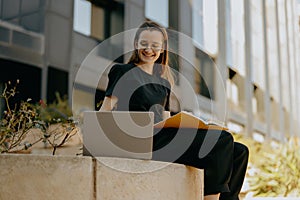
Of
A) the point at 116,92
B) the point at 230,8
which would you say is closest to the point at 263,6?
the point at 230,8

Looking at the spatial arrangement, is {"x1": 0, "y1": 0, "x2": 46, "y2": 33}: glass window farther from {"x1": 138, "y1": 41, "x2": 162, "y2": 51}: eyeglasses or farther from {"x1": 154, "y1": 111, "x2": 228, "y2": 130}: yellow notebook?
{"x1": 154, "y1": 111, "x2": 228, "y2": 130}: yellow notebook

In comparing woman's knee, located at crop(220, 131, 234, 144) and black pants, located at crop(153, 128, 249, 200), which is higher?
woman's knee, located at crop(220, 131, 234, 144)

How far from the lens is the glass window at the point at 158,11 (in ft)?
45.9

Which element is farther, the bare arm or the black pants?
the bare arm

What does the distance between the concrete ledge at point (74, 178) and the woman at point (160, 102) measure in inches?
12.4

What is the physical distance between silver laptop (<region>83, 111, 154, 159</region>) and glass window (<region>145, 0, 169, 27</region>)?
1103 cm

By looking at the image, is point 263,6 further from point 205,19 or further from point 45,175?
point 45,175

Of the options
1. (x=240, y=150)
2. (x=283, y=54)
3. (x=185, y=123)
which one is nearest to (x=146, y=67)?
(x=185, y=123)

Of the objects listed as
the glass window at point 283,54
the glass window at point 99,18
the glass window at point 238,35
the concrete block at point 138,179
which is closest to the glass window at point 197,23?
the glass window at point 99,18

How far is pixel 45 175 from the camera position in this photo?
283 centimetres

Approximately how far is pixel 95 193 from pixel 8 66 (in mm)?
7438

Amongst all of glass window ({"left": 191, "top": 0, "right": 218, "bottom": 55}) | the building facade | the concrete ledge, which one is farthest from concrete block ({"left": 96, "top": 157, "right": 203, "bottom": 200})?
glass window ({"left": 191, "top": 0, "right": 218, "bottom": 55})

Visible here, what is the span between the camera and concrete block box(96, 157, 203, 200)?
2873 millimetres

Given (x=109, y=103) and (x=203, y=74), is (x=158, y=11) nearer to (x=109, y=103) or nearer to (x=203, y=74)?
(x=203, y=74)
